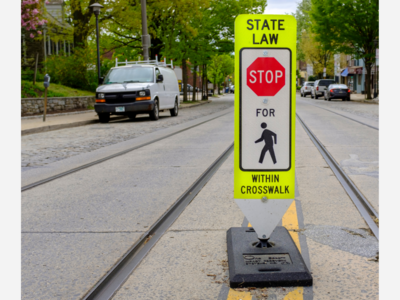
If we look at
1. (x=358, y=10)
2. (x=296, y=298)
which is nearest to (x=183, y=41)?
(x=358, y=10)

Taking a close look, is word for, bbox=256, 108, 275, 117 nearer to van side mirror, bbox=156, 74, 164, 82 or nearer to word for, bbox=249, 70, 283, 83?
word for, bbox=249, 70, 283, 83

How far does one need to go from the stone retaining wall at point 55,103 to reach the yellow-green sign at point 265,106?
17.2m

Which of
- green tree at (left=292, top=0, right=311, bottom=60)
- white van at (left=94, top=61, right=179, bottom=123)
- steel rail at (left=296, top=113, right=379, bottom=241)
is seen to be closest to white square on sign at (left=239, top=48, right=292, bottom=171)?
steel rail at (left=296, top=113, right=379, bottom=241)

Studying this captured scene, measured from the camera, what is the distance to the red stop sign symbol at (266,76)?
3051 millimetres

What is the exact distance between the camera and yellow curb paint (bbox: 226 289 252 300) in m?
2.77

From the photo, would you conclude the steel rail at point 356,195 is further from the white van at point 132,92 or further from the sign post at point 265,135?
the white van at point 132,92

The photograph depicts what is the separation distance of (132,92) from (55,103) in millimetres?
5366

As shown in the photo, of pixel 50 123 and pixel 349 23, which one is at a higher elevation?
pixel 349 23

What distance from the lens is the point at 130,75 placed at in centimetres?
1861

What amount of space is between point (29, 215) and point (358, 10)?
33413 millimetres

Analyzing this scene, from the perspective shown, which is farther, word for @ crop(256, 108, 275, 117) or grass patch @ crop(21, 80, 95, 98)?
grass patch @ crop(21, 80, 95, 98)

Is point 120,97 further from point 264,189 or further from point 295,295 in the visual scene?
point 295,295

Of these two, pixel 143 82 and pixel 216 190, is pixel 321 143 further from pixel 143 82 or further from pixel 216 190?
pixel 143 82

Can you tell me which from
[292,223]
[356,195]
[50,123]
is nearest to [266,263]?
[292,223]
